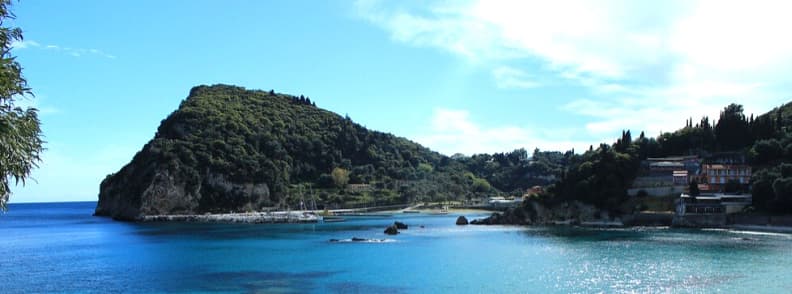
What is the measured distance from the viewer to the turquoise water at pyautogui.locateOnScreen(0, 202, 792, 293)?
3878 centimetres

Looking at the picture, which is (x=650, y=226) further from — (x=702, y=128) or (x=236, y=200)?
(x=236, y=200)

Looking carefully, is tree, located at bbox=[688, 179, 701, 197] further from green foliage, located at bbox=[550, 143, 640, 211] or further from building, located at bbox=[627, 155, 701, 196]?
green foliage, located at bbox=[550, 143, 640, 211]

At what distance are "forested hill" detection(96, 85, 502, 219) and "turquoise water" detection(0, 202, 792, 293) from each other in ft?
180

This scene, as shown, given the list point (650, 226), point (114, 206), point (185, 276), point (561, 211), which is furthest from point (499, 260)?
point (114, 206)

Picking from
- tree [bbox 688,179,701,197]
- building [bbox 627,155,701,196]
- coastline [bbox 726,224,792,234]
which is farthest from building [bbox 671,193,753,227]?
building [bbox 627,155,701,196]

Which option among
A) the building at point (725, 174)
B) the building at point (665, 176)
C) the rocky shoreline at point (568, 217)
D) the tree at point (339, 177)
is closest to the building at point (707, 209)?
the rocky shoreline at point (568, 217)

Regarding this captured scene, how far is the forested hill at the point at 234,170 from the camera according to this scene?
133m

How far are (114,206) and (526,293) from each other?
133m

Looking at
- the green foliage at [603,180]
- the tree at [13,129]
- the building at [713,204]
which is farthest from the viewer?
the green foliage at [603,180]

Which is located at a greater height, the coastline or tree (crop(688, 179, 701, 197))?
tree (crop(688, 179, 701, 197))

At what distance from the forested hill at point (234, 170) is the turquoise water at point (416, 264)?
180 ft

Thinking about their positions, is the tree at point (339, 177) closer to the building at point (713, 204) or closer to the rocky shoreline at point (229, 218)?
the rocky shoreline at point (229, 218)

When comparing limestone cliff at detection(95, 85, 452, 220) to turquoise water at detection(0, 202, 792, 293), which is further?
limestone cliff at detection(95, 85, 452, 220)

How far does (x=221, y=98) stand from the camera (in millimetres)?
190375
